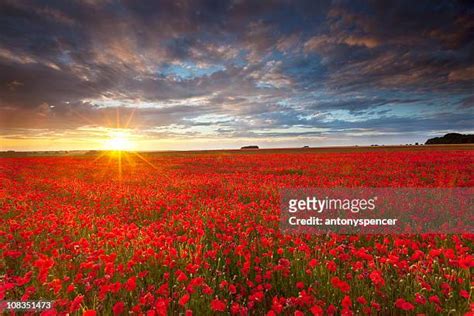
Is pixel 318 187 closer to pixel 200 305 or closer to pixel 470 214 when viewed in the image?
pixel 470 214

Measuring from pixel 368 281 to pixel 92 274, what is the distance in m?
3.60

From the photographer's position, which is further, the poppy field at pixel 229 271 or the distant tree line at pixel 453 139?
the distant tree line at pixel 453 139

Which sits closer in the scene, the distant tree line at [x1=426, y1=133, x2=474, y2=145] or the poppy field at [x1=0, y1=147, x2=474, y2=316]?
the poppy field at [x1=0, y1=147, x2=474, y2=316]

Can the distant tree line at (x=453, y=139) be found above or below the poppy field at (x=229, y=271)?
above

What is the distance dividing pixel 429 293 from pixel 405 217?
12.2 feet

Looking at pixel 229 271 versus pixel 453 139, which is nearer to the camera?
pixel 229 271

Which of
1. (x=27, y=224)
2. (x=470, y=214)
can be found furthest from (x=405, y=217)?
(x=27, y=224)

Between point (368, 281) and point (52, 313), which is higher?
point (52, 313)

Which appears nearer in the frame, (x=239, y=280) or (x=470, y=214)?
(x=239, y=280)

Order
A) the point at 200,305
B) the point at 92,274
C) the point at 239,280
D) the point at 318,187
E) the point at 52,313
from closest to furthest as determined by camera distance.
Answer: the point at 52,313, the point at 200,305, the point at 92,274, the point at 239,280, the point at 318,187

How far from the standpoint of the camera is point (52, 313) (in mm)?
2688

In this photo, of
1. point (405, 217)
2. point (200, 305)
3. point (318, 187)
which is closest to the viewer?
point (200, 305)

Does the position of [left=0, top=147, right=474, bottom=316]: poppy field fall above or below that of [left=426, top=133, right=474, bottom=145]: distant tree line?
below

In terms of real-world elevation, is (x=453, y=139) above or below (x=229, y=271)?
above
